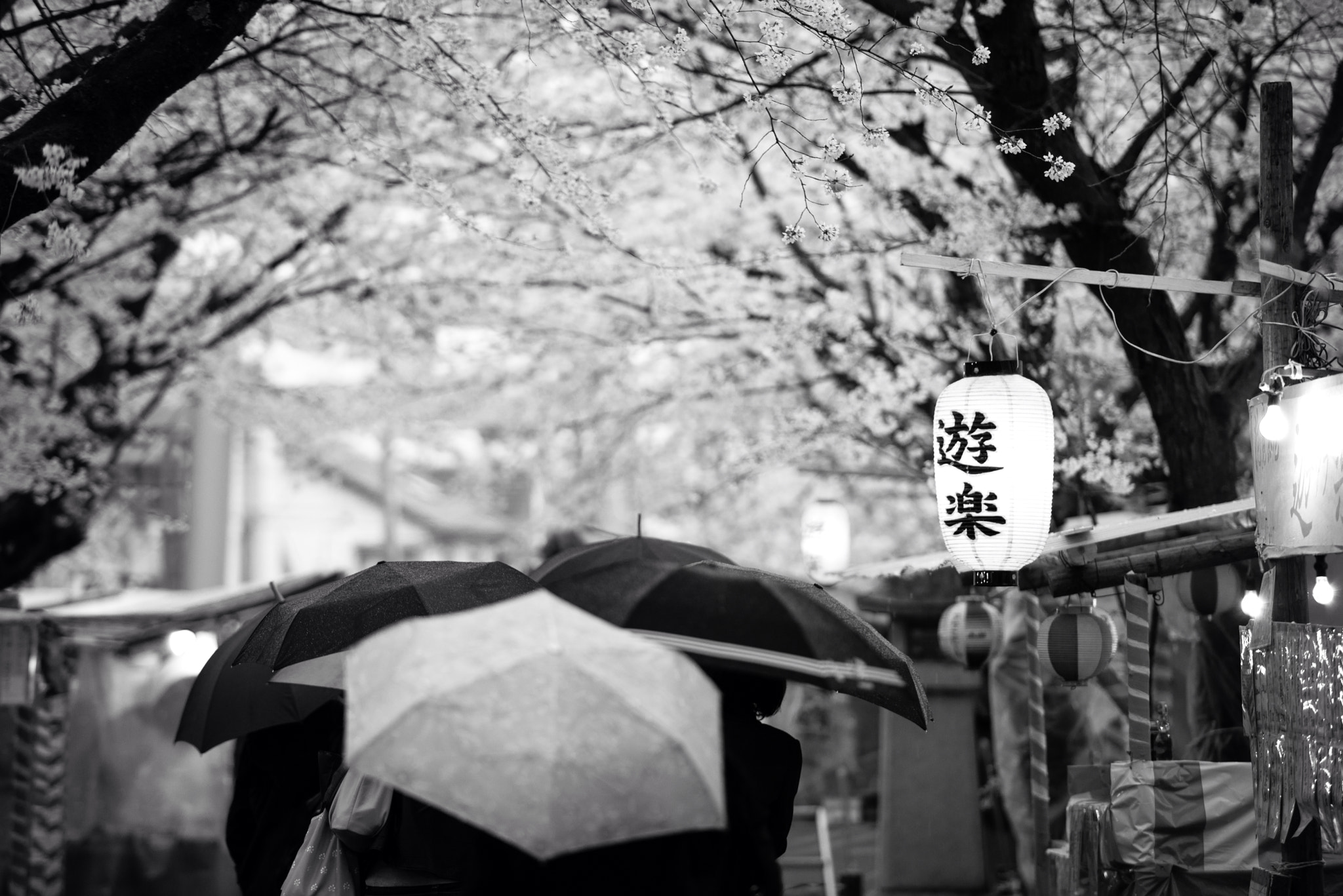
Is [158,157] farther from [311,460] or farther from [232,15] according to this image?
[311,460]

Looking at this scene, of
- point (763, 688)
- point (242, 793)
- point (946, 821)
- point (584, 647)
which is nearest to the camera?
point (584, 647)

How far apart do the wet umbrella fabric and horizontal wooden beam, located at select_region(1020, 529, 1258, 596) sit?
505cm

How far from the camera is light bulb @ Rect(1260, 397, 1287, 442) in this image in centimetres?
654

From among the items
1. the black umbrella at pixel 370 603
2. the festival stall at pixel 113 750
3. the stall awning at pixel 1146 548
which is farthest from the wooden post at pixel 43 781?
the stall awning at pixel 1146 548

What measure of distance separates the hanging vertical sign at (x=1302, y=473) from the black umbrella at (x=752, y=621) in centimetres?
232

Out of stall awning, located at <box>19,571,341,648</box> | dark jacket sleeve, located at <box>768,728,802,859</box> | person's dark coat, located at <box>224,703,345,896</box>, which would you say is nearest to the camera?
dark jacket sleeve, located at <box>768,728,802,859</box>

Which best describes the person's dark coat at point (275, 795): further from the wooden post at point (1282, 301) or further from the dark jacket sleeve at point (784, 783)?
the wooden post at point (1282, 301)

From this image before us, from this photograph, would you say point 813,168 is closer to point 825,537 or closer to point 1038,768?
point 1038,768

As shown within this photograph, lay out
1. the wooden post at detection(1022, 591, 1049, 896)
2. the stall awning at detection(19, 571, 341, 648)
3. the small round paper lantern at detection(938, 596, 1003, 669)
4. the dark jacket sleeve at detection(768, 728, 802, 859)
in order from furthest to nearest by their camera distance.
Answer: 1. the stall awning at detection(19, 571, 341, 648)
2. the small round paper lantern at detection(938, 596, 1003, 669)
3. the wooden post at detection(1022, 591, 1049, 896)
4. the dark jacket sleeve at detection(768, 728, 802, 859)

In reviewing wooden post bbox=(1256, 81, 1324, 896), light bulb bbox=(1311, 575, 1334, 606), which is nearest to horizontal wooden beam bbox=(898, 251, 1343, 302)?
wooden post bbox=(1256, 81, 1324, 896)

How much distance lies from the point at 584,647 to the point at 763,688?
1403 millimetres

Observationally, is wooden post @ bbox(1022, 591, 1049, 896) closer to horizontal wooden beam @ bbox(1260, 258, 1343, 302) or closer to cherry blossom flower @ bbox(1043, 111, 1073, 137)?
horizontal wooden beam @ bbox(1260, 258, 1343, 302)

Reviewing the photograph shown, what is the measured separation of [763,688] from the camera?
5.50 m

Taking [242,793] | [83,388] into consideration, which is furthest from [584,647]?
[83,388]
